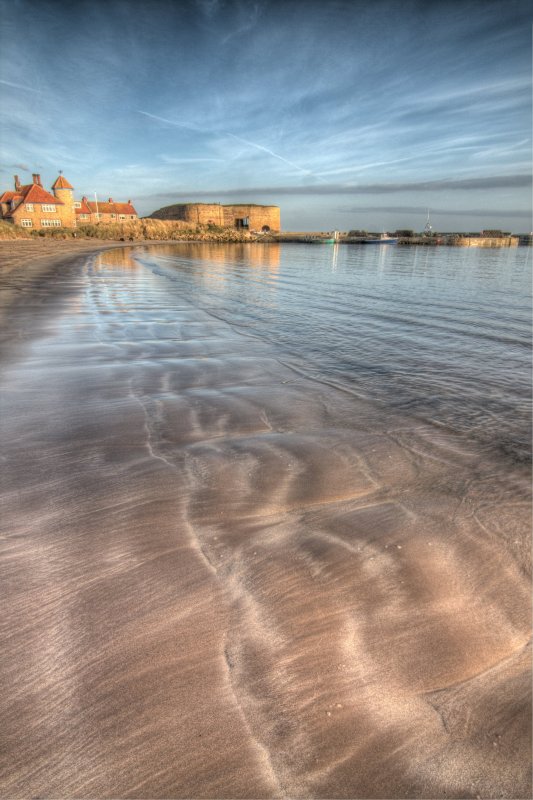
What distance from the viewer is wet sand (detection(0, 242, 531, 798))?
1279 mm

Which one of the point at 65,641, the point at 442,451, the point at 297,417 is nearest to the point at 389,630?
the point at 65,641

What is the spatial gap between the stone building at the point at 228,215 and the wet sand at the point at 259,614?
130 m

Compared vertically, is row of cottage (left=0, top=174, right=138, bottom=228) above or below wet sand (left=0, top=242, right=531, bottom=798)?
above

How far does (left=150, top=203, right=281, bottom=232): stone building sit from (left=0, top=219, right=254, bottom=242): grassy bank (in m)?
8.43

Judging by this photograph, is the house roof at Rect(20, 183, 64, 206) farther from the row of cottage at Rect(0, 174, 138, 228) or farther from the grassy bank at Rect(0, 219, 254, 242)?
the grassy bank at Rect(0, 219, 254, 242)

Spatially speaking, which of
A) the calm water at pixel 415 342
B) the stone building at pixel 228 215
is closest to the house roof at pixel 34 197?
the stone building at pixel 228 215

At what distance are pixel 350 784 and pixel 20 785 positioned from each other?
41.3 inches

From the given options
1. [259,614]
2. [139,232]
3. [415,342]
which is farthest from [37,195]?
[259,614]

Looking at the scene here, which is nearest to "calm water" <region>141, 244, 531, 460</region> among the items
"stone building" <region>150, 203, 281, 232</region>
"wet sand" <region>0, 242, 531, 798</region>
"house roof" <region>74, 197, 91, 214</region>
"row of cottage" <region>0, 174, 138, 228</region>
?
"wet sand" <region>0, 242, 531, 798</region>

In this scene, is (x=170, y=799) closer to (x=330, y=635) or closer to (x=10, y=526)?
(x=330, y=635)

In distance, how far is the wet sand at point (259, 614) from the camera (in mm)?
1279

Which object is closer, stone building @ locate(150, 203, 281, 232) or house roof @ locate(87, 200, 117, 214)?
house roof @ locate(87, 200, 117, 214)

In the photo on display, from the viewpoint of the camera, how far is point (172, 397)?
14.9ft

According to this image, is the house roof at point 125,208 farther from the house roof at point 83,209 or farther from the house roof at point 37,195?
the house roof at point 37,195
